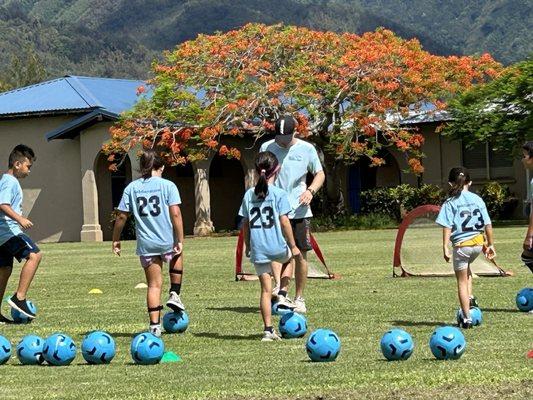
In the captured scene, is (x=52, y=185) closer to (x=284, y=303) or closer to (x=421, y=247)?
(x=421, y=247)

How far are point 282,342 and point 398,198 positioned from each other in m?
32.3

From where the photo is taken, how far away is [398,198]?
43094 millimetres

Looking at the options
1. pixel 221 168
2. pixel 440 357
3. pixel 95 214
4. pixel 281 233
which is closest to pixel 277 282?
pixel 281 233

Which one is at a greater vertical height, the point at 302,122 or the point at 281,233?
the point at 302,122

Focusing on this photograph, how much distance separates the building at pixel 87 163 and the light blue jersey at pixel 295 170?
28.2m

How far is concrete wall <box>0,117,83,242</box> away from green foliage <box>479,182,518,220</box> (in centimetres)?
1429

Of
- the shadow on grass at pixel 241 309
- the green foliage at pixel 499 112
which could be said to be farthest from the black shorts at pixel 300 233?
the green foliage at pixel 499 112

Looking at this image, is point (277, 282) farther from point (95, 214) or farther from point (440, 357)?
point (95, 214)

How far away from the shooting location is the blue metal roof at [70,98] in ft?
141

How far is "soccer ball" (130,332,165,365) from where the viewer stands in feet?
32.4

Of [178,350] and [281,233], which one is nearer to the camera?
[178,350]

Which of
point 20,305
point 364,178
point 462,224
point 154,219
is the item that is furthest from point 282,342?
point 364,178

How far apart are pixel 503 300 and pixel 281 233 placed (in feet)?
13.0

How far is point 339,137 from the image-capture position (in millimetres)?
39938
